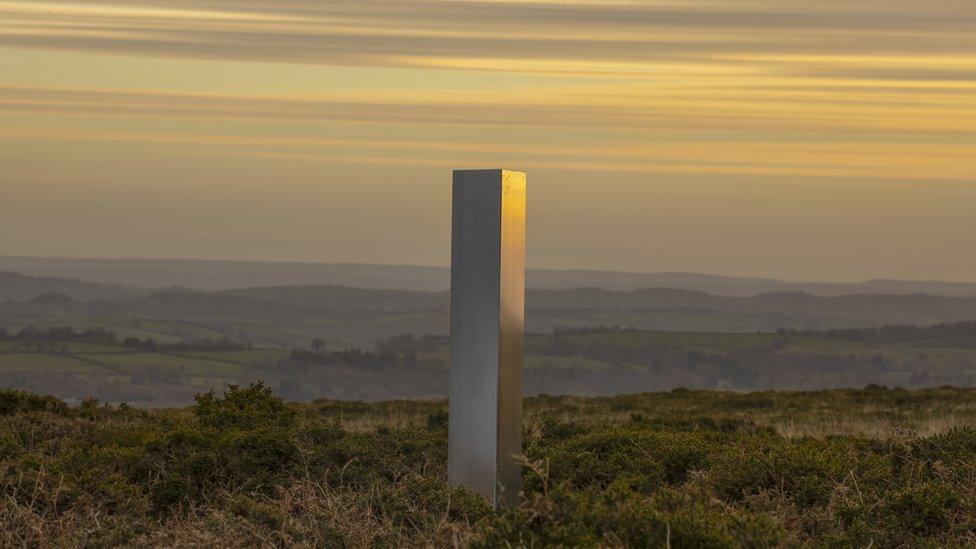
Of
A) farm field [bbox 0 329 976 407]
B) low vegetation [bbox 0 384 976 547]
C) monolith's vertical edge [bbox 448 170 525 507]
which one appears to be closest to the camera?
low vegetation [bbox 0 384 976 547]

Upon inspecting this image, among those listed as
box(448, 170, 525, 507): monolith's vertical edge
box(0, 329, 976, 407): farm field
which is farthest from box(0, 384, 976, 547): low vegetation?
box(0, 329, 976, 407): farm field

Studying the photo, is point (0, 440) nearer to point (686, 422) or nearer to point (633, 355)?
point (686, 422)

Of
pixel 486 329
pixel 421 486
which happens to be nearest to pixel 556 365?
pixel 421 486

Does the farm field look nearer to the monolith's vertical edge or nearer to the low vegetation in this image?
the low vegetation

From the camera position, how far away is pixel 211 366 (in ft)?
345

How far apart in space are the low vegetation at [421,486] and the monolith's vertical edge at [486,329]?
0.40m

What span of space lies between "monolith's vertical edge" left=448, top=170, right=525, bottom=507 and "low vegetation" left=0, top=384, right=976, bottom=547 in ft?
1.30

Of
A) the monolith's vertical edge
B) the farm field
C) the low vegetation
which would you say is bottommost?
the farm field

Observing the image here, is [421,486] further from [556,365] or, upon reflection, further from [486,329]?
[556,365]

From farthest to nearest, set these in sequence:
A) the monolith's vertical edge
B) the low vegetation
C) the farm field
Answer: the farm field → the monolith's vertical edge → the low vegetation

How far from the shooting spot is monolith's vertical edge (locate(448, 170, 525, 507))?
379 inches

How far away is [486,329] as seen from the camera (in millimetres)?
9648

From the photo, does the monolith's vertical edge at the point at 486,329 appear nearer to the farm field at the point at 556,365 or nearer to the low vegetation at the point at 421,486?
the low vegetation at the point at 421,486

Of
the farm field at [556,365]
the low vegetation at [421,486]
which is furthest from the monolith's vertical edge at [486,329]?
the farm field at [556,365]
